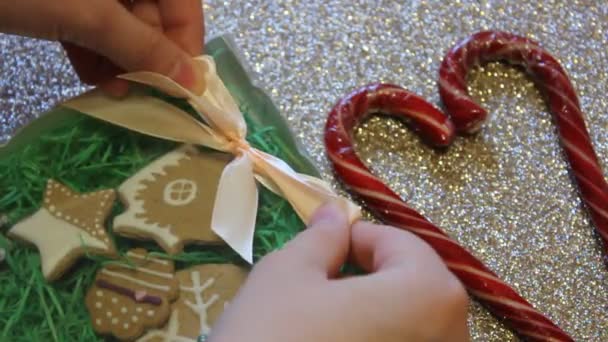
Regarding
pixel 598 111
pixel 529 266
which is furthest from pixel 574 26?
pixel 529 266

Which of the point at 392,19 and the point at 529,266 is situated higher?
the point at 392,19

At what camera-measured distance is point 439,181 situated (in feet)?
3.14

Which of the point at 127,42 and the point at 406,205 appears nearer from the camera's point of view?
the point at 127,42

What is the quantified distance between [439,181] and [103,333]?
0.45 m

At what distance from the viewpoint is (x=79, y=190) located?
2.50 feet

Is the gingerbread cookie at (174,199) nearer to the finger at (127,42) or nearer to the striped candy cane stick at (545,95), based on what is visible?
the finger at (127,42)

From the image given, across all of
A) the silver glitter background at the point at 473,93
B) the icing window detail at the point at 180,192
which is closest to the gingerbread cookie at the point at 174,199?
the icing window detail at the point at 180,192

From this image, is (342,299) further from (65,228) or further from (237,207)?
(65,228)

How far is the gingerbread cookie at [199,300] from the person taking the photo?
692 mm

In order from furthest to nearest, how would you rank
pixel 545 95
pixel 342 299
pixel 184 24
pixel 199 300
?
pixel 545 95 → pixel 184 24 → pixel 199 300 → pixel 342 299

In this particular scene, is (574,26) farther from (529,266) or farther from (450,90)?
(529,266)

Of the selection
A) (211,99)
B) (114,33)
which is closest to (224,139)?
(211,99)

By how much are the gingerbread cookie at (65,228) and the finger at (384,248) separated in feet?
0.73

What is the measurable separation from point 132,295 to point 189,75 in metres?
0.22
